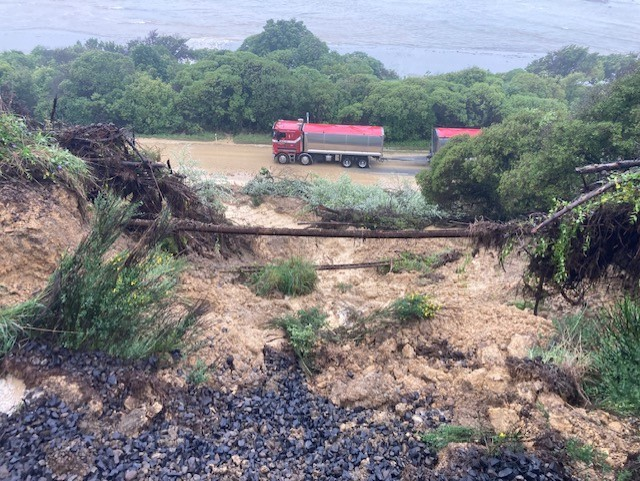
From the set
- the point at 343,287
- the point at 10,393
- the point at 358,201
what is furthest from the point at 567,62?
the point at 10,393

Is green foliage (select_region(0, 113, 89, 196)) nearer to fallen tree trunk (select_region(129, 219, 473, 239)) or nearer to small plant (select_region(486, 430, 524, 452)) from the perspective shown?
fallen tree trunk (select_region(129, 219, 473, 239))

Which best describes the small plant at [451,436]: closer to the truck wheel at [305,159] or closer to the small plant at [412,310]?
the small plant at [412,310]

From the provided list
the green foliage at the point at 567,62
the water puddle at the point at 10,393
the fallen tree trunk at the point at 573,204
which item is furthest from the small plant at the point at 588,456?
the green foliage at the point at 567,62

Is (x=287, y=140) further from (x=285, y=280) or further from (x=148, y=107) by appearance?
(x=285, y=280)

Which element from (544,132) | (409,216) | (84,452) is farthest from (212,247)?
(544,132)

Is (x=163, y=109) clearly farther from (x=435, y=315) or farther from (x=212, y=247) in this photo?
(x=435, y=315)

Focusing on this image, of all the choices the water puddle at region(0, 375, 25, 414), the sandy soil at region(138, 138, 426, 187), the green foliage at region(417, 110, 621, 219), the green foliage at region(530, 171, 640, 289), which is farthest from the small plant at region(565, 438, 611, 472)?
the sandy soil at region(138, 138, 426, 187)

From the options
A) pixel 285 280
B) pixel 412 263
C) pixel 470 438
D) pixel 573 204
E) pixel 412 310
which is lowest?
pixel 412 263
